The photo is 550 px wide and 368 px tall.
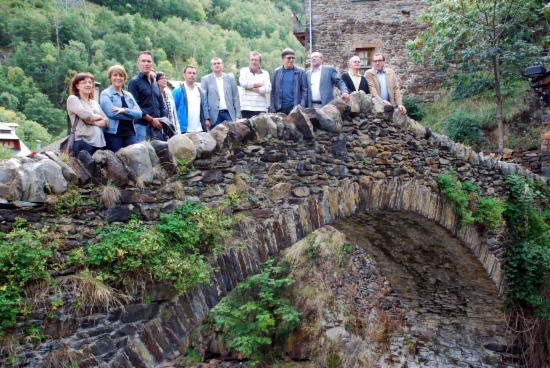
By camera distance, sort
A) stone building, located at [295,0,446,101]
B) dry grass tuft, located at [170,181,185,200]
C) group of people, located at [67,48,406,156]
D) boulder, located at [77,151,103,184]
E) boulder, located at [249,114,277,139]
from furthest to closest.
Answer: stone building, located at [295,0,446,101], boulder, located at [249,114,277,139], group of people, located at [67,48,406,156], dry grass tuft, located at [170,181,185,200], boulder, located at [77,151,103,184]

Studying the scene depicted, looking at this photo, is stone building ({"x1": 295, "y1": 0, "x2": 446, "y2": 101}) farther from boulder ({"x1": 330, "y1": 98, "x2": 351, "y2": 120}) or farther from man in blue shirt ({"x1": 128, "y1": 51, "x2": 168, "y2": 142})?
man in blue shirt ({"x1": 128, "y1": 51, "x2": 168, "y2": 142})

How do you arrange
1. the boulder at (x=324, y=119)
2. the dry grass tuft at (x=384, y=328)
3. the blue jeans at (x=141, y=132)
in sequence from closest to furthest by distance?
the blue jeans at (x=141, y=132)
the boulder at (x=324, y=119)
the dry grass tuft at (x=384, y=328)

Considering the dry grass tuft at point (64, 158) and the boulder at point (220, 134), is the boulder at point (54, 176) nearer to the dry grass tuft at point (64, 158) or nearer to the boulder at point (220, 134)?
the dry grass tuft at point (64, 158)

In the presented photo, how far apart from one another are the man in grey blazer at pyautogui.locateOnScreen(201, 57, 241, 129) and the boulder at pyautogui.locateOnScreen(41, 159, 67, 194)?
8.02 feet

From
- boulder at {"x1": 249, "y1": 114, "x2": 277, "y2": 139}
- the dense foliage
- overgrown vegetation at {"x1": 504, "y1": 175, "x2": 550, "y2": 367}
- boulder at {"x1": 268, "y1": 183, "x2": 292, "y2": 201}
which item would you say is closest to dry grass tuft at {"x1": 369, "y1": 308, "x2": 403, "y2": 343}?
overgrown vegetation at {"x1": 504, "y1": 175, "x2": 550, "y2": 367}

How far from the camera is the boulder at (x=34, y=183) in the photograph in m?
2.96

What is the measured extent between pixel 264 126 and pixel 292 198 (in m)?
0.75

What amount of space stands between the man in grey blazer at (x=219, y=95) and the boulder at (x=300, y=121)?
96 cm

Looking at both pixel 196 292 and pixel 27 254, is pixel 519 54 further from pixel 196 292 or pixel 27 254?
pixel 27 254

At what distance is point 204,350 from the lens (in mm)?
9984

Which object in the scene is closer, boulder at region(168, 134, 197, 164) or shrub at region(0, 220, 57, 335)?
shrub at region(0, 220, 57, 335)

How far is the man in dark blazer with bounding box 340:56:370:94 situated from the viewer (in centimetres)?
620

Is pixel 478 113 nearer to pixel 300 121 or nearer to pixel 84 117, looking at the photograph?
pixel 300 121

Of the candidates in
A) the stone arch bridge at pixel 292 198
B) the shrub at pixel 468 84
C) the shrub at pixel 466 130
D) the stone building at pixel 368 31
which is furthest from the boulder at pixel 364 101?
the stone building at pixel 368 31
